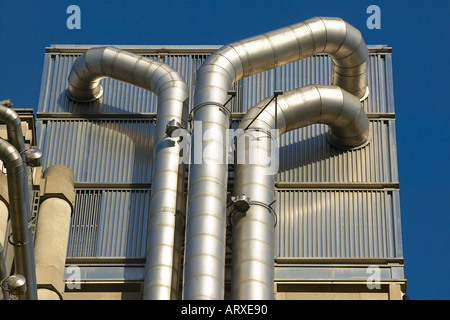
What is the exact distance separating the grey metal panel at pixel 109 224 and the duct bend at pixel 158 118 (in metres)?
2.10

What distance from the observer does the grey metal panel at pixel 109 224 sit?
35.7m

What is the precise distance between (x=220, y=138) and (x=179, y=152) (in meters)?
1.55

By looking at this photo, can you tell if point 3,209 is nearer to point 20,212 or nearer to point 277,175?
point 20,212

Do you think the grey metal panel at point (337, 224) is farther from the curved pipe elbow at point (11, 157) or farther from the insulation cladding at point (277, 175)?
the curved pipe elbow at point (11, 157)

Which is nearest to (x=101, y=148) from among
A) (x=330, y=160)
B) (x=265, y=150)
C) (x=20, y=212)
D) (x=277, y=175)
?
(x=277, y=175)

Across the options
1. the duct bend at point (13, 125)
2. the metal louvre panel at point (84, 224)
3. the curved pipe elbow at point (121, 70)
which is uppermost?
the curved pipe elbow at point (121, 70)

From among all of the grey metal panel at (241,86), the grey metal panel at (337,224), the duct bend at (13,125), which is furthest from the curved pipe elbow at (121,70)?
the duct bend at (13,125)

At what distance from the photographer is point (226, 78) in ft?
116

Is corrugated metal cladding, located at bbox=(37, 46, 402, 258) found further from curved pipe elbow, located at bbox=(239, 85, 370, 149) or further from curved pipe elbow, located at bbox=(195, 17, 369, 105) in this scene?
curved pipe elbow, located at bbox=(195, 17, 369, 105)

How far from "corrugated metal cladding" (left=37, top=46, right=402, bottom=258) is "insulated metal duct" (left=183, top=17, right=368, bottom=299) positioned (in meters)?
1.98
